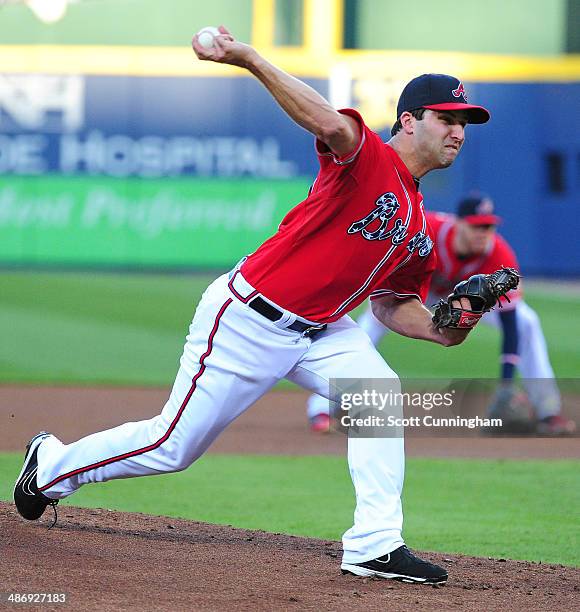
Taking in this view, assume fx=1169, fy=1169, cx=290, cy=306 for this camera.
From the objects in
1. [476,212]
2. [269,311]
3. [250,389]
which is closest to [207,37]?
[269,311]

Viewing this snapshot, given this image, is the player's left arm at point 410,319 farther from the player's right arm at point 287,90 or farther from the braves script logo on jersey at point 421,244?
the player's right arm at point 287,90

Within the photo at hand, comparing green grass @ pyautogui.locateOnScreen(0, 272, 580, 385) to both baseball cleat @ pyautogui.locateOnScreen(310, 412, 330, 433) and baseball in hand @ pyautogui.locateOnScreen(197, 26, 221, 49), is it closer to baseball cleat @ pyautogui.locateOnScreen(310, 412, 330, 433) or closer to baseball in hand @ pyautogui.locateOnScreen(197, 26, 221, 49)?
baseball cleat @ pyautogui.locateOnScreen(310, 412, 330, 433)

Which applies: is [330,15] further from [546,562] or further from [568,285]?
[546,562]

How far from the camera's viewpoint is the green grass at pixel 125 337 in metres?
10.5

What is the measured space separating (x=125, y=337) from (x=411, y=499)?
283 inches

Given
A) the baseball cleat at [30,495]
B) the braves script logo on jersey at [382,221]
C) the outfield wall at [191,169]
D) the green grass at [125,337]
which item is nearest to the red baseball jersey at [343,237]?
the braves script logo on jersey at [382,221]

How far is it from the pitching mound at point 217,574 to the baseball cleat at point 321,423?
271cm

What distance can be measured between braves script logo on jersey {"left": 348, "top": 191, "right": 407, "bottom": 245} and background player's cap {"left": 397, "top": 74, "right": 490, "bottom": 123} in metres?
0.37

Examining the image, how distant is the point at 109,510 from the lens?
4734 millimetres

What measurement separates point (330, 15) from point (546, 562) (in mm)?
16662

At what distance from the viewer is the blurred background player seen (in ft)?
23.4

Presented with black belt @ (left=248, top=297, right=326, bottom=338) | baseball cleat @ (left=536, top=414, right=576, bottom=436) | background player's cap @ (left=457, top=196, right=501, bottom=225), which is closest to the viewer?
black belt @ (left=248, top=297, right=326, bottom=338)

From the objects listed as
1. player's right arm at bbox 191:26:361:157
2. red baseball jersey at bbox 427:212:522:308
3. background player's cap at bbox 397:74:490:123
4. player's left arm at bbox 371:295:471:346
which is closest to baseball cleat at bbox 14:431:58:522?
player's left arm at bbox 371:295:471:346

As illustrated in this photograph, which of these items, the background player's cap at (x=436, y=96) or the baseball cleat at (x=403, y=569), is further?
the background player's cap at (x=436, y=96)
